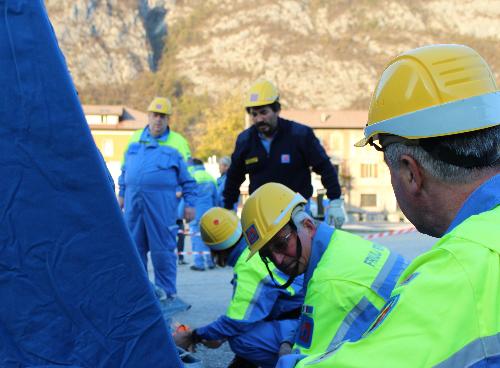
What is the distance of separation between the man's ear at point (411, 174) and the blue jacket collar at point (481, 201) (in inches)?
3.9

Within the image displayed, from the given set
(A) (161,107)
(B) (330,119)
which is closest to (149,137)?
(A) (161,107)

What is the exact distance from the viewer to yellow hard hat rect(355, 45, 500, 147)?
4.11ft

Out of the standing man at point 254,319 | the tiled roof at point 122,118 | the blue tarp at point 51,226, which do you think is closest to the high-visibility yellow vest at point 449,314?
the blue tarp at point 51,226

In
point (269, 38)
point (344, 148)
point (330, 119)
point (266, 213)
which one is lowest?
point (344, 148)

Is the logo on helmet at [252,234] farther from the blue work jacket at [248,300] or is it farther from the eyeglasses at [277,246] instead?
the blue work jacket at [248,300]

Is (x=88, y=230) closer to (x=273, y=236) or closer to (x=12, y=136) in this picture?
(x=12, y=136)

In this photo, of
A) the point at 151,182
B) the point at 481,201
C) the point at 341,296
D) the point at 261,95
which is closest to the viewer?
the point at 481,201

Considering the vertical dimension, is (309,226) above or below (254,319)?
above

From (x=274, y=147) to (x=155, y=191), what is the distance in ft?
4.93

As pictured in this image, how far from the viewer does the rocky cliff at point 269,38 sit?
108 metres

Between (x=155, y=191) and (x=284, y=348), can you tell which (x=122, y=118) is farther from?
(x=284, y=348)

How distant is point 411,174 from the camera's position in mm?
1293

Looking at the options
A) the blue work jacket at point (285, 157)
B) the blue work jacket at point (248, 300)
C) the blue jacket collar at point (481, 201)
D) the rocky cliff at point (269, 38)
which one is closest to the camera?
the blue jacket collar at point (481, 201)

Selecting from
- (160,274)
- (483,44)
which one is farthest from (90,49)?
(160,274)
